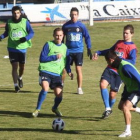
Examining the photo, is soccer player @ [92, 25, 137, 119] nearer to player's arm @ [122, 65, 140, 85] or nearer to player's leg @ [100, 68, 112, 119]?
player's leg @ [100, 68, 112, 119]

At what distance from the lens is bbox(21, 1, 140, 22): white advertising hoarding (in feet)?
136

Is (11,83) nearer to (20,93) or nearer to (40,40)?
(20,93)

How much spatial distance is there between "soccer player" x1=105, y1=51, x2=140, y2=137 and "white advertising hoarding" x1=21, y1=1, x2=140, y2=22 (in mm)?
30434

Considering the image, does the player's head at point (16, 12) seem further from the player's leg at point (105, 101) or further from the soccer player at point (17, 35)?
the player's leg at point (105, 101)

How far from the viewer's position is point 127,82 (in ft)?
35.6

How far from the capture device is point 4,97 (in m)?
16.2

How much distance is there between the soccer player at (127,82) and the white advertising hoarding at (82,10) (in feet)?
99.8

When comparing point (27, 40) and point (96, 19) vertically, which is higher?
point (27, 40)

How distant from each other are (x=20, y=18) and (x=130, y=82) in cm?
690

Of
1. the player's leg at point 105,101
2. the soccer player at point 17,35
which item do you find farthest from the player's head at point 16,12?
the player's leg at point 105,101

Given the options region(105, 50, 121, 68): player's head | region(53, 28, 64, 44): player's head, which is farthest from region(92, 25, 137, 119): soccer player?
region(105, 50, 121, 68): player's head

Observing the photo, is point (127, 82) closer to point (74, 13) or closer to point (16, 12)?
point (74, 13)

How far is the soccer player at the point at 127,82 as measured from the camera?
34.8 ft

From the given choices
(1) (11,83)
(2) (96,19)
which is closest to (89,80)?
(1) (11,83)
